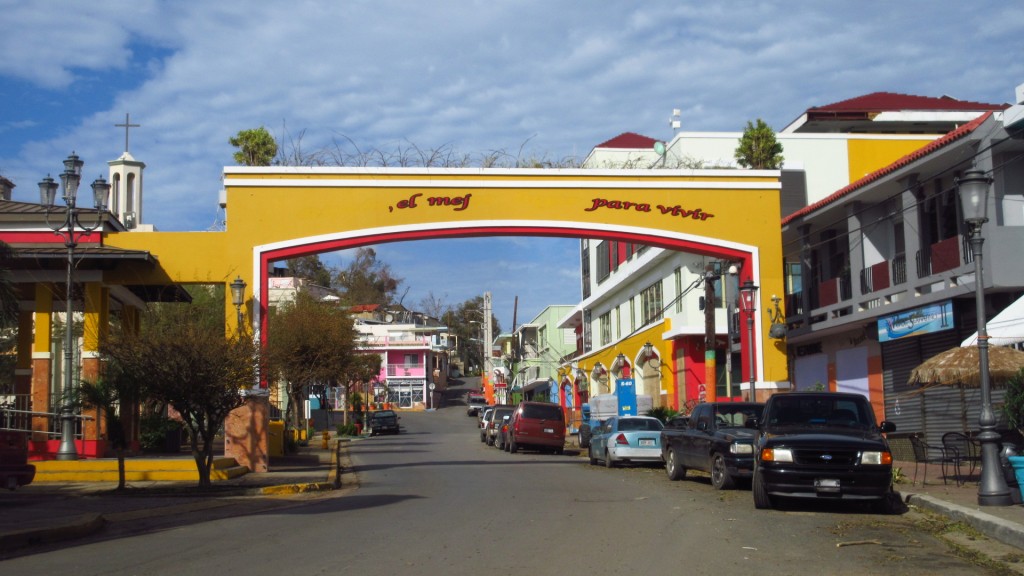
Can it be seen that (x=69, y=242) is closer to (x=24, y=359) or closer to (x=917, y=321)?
(x=24, y=359)

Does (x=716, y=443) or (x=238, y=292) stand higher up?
(x=238, y=292)

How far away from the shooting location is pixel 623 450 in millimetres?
25953

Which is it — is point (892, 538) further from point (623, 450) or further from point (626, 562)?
point (623, 450)

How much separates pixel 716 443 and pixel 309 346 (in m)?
25.0

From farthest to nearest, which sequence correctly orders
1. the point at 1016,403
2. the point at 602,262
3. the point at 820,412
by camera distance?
the point at 602,262 < the point at 820,412 < the point at 1016,403

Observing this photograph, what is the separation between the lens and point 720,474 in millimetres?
17875

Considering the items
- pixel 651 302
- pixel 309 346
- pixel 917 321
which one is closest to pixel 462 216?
pixel 917 321

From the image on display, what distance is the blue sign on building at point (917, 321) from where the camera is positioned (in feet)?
75.2

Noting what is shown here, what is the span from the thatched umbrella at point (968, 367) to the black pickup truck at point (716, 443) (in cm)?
312

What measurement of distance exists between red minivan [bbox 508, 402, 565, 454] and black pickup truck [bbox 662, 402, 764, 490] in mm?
14382

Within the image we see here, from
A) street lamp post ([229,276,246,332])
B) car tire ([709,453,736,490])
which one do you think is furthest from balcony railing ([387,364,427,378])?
car tire ([709,453,736,490])

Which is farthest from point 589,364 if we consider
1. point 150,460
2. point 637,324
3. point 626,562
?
point 626,562

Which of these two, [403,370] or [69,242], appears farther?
[403,370]

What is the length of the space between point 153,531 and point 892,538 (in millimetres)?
9003
